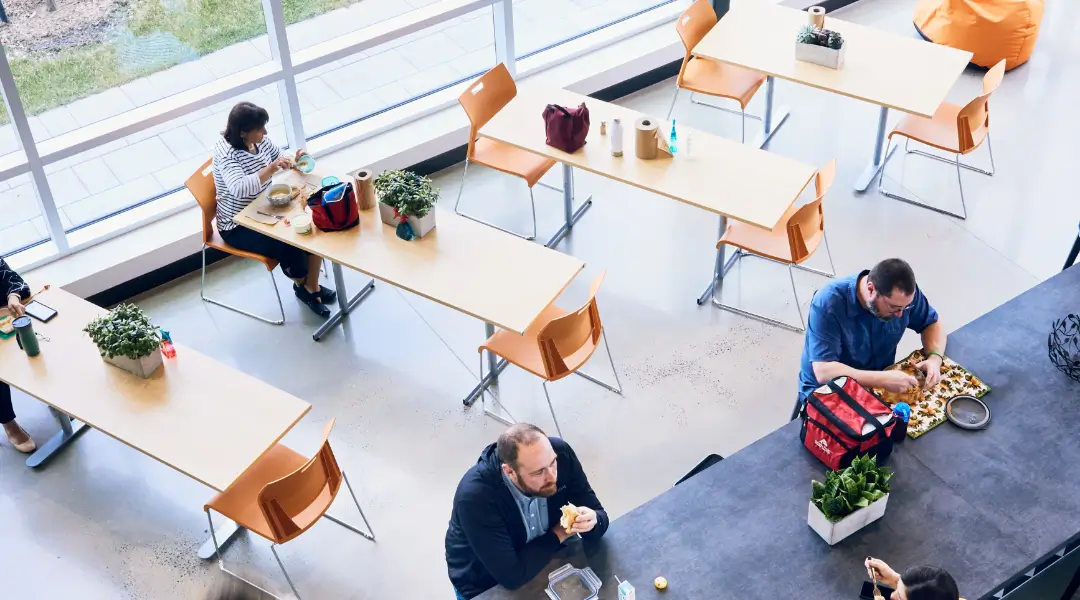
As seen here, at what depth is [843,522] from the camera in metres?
3.83

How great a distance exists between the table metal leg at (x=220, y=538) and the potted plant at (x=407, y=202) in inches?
64.1

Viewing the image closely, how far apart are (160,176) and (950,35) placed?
551 cm

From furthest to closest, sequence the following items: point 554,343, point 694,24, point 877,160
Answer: point 877,160 < point 694,24 < point 554,343

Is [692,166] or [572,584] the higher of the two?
[692,166]

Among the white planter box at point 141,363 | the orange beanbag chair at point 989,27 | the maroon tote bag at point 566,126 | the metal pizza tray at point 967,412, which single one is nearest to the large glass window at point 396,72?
the maroon tote bag at point 566,126

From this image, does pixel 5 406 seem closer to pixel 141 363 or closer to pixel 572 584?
pixel 141 363

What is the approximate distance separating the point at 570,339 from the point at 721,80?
2676 millimetres

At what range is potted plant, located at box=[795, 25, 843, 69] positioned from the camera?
662 cm

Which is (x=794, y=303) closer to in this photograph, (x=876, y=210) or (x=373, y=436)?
(x=876, y=210)

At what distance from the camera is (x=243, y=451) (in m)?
4.61

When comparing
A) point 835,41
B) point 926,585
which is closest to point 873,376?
point 926,585

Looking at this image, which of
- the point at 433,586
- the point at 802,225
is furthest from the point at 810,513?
the point at 802,225

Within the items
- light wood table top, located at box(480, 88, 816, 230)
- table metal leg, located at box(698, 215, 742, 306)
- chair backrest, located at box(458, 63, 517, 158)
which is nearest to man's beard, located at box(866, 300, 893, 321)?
light wood table top, located at box(480, 88, 816, 230)

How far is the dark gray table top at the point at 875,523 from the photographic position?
3812 millimetres
